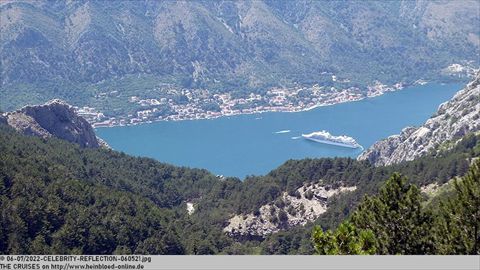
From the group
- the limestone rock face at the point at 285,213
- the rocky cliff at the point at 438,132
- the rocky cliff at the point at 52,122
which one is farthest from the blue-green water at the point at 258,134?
the limestone rock face at the point at 285,213

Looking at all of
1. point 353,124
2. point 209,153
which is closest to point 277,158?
point 209,153

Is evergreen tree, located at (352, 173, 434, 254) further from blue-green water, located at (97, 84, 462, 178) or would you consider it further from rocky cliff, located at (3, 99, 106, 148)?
blue-green water, located at (97, 84, 462, 178)

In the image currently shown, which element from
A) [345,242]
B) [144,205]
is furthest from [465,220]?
[144,205]

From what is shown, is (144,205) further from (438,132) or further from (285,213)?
(438,132)

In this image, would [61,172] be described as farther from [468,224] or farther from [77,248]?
[468,224]

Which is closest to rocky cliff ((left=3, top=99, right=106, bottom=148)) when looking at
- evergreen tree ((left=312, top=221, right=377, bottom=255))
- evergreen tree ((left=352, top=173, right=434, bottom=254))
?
evergreen tree ((left=352, top=173, right=434, bottom=254))
